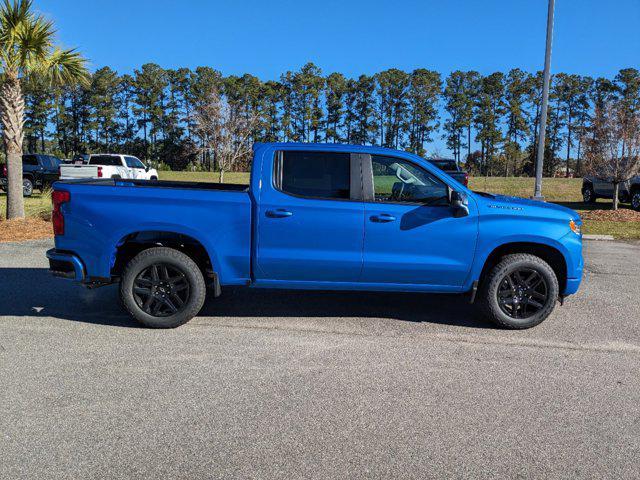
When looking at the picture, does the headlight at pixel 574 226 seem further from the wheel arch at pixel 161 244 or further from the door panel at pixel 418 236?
the wheel arch at pixel 161 244

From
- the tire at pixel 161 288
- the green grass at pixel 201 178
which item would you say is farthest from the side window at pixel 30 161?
the tire at pixel 161 288

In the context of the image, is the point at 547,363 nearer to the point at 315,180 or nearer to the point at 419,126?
the point at 315,180

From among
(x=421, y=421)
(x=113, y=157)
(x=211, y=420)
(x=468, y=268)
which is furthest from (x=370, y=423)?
(x=113, y=157)

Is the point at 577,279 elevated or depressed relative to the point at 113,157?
depressed

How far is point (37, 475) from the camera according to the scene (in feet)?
9.38

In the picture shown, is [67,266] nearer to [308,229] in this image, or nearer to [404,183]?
[308,229]

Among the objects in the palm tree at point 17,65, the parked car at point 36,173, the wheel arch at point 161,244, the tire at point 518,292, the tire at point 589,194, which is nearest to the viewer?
the wheel arch at point 161,244

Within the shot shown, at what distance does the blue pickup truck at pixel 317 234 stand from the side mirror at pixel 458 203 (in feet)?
0.04

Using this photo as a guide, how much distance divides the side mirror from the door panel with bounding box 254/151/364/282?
0.88 m

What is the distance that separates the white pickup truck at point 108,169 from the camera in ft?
68.5

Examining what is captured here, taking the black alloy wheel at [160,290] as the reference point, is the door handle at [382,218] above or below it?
above

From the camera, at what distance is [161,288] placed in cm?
535

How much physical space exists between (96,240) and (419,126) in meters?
73.7

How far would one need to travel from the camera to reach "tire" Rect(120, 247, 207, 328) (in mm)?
5270
